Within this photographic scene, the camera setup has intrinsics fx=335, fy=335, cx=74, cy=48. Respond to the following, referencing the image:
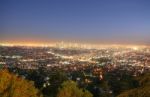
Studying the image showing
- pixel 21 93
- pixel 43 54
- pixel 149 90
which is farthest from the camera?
pixel 43 54

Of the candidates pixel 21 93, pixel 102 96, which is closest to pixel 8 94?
pixel 21 93

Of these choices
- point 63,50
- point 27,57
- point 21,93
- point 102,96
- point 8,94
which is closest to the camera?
point 8,94

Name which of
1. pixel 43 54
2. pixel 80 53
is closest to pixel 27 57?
pixel 43 54

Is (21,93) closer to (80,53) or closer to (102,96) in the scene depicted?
(102,96)

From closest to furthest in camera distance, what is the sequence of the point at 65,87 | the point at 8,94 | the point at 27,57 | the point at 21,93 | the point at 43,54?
1. the point at 8,94
2. the point at 21,93
3. the point at 65,87
4. the point at 27,57
5. the point at 43,54

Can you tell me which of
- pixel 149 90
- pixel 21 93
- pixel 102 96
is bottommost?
pixel 102 96

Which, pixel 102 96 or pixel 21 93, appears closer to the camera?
pixel 21 93

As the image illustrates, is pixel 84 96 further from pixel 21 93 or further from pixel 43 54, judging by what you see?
pixel 43 54

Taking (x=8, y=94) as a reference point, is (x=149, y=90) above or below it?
above

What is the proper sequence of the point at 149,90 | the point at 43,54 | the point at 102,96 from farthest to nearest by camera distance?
1. the point at 43,54
2. the point at 102,96
3. the point at 149,90
